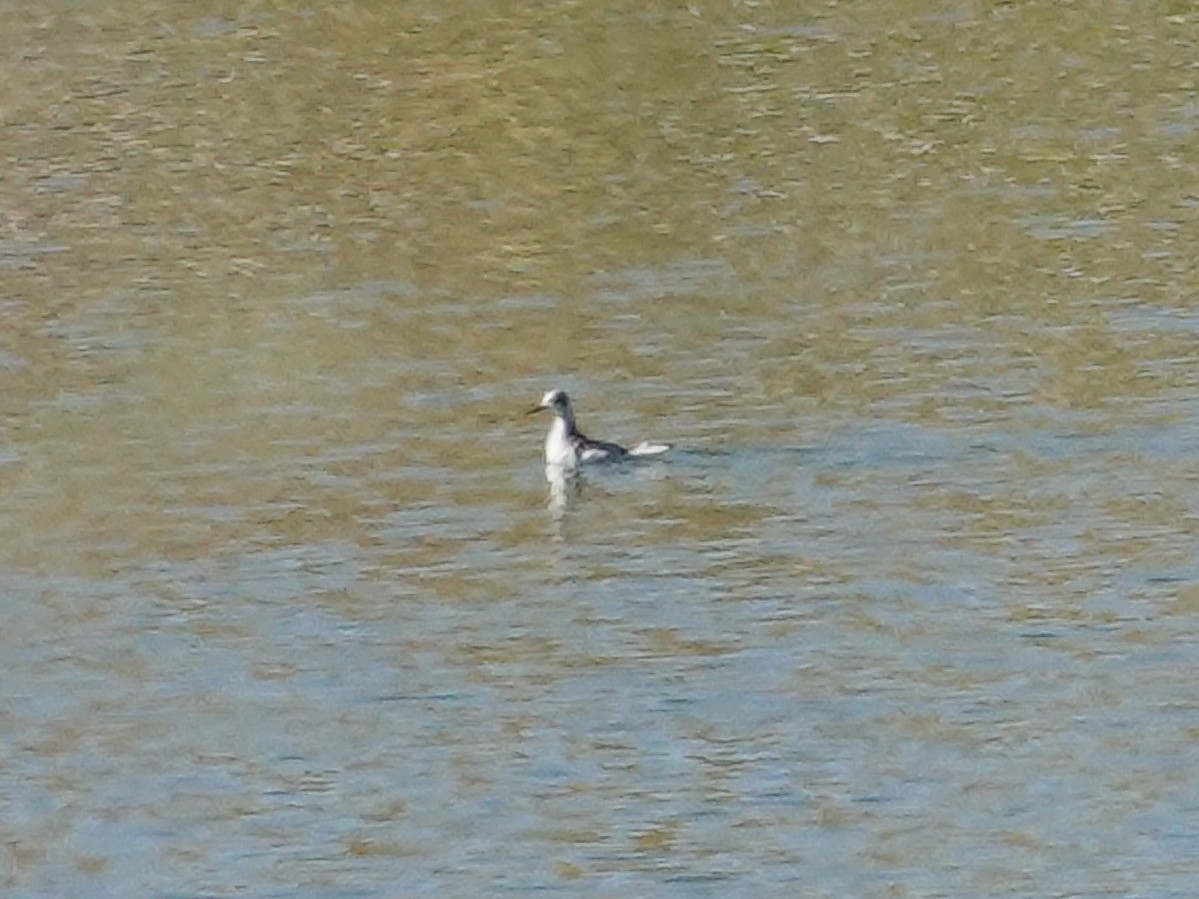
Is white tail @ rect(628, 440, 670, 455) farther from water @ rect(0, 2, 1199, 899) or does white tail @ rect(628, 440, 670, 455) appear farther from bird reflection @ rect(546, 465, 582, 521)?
bird reflection @ rect(546, 465, 582, 521)

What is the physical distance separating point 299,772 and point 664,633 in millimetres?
2489

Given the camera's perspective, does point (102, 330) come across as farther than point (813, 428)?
Yes

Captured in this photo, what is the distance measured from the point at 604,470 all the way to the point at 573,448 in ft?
1.10

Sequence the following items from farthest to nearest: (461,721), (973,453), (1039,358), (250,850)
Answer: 1. (1039,358)
2. (973,453)
3. (461,721)
4. (250,850)

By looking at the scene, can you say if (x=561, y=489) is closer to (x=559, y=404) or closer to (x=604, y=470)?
(x=604, y=470)

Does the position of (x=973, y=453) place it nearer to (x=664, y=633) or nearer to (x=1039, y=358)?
(x=1039, y=358)

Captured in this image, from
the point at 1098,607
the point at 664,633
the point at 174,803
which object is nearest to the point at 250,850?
the point at 174,803

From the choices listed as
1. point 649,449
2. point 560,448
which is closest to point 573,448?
point 560,448

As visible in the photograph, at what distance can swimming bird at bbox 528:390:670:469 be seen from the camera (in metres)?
21.5

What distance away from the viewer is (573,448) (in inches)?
846

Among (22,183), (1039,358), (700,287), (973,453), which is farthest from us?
(22,183)

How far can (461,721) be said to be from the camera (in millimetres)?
17375

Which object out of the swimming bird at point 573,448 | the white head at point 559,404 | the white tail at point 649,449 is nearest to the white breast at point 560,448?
the swimming bird at point 573,448

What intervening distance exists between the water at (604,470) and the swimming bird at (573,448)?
0.53 feet
